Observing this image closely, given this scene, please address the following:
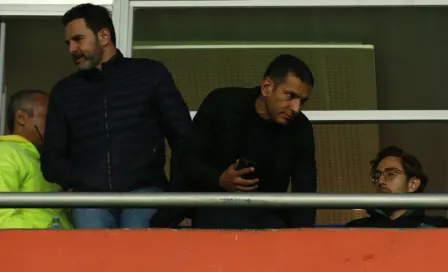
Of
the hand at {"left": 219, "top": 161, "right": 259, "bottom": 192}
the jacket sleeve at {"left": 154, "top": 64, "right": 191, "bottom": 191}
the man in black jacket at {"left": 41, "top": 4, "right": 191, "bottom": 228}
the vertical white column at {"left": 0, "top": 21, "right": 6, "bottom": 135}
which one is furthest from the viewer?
the vertical white column at {"left": 0, "top": 21, "right": 6, "bottom": 135}

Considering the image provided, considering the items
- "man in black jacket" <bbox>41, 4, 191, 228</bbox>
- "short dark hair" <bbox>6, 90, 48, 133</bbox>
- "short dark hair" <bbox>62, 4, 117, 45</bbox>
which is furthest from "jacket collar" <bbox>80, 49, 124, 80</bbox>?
"short dark hair" <bbox>6, 90, 48, 133</bbox>

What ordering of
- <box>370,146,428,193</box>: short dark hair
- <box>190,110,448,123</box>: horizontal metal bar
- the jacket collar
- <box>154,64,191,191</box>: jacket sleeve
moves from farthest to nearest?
<box>190,110,448,123</box>: horizontal metal bar, <box>370,146,428,193</box>: short dark hair, the jacket collar, <box>154,64,191,191</box>: jacket sleeve

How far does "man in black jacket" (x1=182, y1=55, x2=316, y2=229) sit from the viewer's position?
537 cm

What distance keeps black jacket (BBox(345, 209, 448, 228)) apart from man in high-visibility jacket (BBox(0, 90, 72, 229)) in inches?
50.7

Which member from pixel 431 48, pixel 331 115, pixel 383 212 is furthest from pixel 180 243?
pixel 431 48

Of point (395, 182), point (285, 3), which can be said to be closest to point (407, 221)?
point (395, 182)

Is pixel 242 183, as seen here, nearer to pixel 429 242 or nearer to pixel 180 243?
pixel 180 243

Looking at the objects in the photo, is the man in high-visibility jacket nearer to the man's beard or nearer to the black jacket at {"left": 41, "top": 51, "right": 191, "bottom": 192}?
the black jacket at {"left": 41, "top": 51, "right": 191, "bottom": 192}

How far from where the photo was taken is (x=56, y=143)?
5.64m

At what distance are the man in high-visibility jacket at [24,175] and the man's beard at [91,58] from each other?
1.27 feet

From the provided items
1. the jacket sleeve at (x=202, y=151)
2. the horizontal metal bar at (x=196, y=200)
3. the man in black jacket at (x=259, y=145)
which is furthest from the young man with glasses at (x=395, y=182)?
the horizontal metal bar at (x=196, y=200)

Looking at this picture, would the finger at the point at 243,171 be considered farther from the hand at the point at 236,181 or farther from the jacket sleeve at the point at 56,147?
the jacket sleeve at the point at 56,147

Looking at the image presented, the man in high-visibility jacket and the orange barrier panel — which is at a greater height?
the man in high-visibility jacket

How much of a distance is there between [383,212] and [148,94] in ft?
3.81
